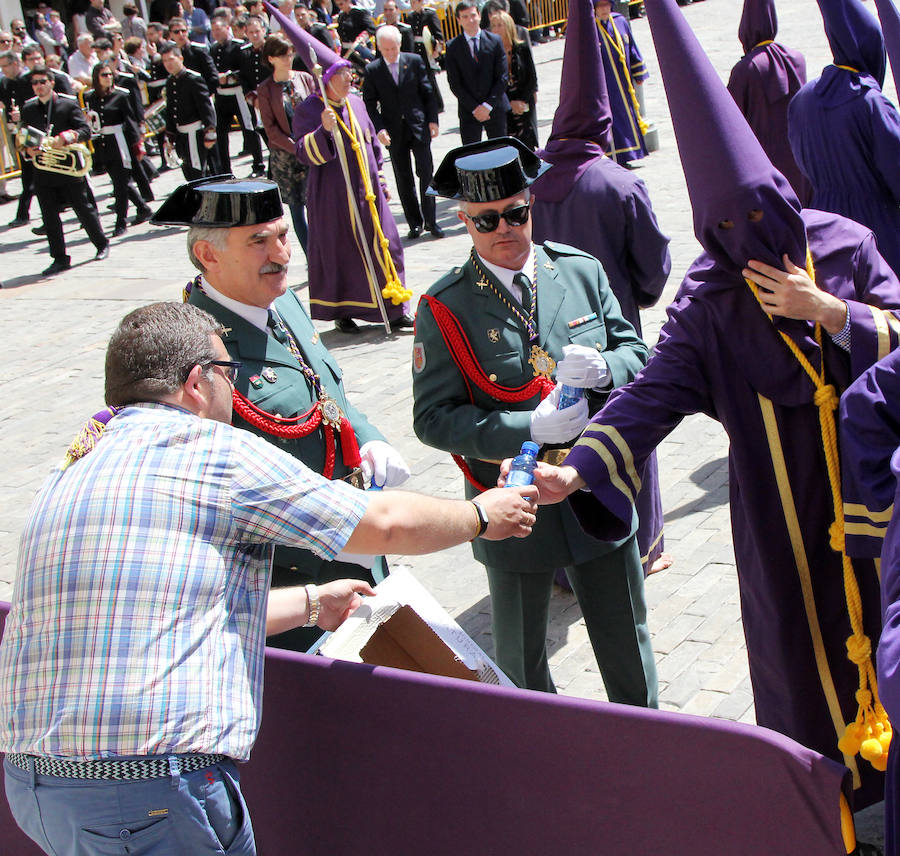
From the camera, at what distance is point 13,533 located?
22.2ft

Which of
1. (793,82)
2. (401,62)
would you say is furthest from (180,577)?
(401,62)

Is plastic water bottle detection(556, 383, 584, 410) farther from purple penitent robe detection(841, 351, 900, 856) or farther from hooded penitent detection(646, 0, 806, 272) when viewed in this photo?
purple penitent robe detection(841, 351, 900, 856)

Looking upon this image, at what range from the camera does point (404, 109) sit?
11.9m

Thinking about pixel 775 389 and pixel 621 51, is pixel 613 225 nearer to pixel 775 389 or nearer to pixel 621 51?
pixel 775 389

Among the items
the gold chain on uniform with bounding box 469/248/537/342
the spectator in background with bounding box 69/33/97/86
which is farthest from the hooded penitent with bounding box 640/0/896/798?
the spectator in background with bounding box 69/33/97/86

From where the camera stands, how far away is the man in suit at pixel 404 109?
11.8m

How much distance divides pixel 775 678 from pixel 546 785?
92cm

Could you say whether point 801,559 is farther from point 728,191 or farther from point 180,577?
point 180,577

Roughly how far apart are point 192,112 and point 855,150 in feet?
39.6

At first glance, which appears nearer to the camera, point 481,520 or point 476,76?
point 481,520

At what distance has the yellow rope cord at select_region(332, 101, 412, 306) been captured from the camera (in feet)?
29.1

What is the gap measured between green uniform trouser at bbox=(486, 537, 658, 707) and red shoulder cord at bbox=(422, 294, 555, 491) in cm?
61

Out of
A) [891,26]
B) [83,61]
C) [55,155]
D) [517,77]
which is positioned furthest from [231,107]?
[891,26]

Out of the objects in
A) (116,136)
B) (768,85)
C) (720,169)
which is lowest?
(116,136)
